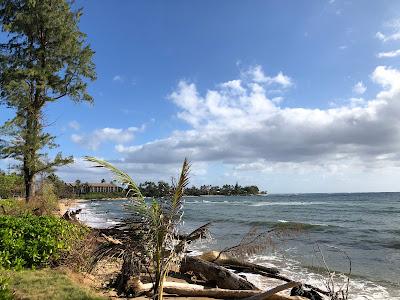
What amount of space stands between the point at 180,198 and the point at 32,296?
10.0 feet

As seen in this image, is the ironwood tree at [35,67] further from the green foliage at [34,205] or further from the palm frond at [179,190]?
the palm frond at [179,190]

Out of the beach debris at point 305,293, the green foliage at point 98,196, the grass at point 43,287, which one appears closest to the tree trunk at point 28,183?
the grass at point 43,287

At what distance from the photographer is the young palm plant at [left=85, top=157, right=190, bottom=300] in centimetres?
698

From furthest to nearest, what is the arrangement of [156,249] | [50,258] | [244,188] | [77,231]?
[244,188] → [77,231] → [50,258] → [156,249]

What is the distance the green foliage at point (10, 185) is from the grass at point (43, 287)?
32352 mm

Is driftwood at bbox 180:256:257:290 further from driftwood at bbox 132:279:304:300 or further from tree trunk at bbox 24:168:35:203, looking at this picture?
tree trunk at bbox 24:168:35:203

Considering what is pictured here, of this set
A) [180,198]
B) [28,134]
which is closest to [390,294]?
[180,198]

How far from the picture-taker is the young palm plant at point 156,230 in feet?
22.9

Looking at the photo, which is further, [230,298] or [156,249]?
[230,298]

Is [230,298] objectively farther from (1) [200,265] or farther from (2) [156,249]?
(2) [156,249]

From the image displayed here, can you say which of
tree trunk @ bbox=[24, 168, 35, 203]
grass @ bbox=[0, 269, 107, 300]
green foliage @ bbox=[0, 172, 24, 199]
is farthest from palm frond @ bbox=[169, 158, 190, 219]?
green foliage @ bbox=[0, 172, 24, 199]

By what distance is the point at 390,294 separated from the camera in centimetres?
1066

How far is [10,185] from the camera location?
128 feet

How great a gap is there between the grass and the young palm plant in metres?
0.97
